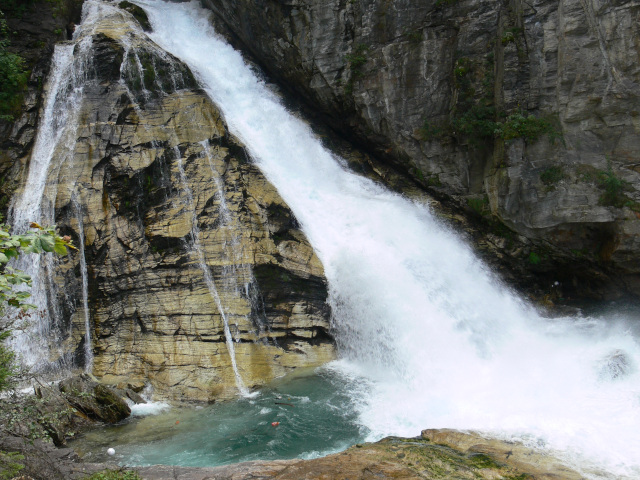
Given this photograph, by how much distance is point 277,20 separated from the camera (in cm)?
1744

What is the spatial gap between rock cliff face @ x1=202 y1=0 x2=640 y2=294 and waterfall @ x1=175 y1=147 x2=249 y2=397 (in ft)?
21.8

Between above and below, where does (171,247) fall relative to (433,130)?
→ below

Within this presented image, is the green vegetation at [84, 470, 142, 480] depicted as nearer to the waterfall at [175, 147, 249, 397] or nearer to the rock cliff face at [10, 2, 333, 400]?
the rock cliff face at [10, 2, 333, 400]

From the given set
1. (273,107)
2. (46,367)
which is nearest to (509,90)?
(273,107)

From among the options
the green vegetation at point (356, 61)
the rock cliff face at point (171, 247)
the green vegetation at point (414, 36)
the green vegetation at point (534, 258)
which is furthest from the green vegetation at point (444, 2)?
the green vegetation at point (534, 258)

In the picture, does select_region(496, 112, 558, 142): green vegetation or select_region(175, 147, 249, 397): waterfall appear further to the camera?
select_region(496, 112, 558, 142): green vegetation

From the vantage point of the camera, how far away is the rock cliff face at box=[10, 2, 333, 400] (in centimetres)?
1173

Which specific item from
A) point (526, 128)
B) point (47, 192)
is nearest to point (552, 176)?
point (526, 128)

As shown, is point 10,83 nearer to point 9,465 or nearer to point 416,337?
point 9,465

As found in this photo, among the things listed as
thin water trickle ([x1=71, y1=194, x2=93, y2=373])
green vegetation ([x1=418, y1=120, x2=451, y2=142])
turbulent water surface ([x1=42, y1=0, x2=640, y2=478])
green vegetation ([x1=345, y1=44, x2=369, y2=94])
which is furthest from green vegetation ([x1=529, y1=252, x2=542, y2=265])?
thin water trickle ([x1=71, y1=194, x2=93, y2=373])

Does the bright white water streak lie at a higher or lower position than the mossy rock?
lower

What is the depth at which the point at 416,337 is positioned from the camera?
1193cm

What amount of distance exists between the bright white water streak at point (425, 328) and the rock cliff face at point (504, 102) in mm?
1611

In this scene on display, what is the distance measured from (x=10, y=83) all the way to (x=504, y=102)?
1480 cm
